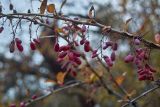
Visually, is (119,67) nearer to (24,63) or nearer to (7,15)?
(24,63)

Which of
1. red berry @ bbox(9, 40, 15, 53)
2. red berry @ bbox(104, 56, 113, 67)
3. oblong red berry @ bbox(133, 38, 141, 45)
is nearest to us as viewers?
oblong red berry @ bbox(133, 38, 141, 45)

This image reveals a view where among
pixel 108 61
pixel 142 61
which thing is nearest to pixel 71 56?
pixel 108 61

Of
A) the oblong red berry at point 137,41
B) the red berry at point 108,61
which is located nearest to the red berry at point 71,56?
the red berry at point 108,61

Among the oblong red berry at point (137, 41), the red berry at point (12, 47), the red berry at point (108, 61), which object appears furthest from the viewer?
the red berry at point (108, 61)

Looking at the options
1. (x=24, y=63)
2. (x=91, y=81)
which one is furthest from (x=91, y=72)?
(x=24, y=63)

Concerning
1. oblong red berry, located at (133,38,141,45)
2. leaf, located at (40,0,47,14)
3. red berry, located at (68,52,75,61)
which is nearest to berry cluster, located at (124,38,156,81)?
oblong red berry, located at (133,38,141,45)

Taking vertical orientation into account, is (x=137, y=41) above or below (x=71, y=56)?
above

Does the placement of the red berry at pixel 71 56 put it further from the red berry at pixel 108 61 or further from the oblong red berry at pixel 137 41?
the oblong red berry at pixel 137 41

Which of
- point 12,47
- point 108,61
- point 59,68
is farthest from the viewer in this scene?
point 59,68

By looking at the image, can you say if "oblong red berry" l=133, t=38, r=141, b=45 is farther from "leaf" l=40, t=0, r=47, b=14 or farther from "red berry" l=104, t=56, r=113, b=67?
"leaf" l=40, t=0, r=47, b=14

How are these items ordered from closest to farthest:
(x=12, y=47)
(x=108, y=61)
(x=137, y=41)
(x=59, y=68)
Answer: (x=137, y=41) → (x=12, y=47) → (x=108, y=61) → (x=59, y=68)

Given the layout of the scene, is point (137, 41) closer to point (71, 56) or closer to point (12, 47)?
point (71, 56)
